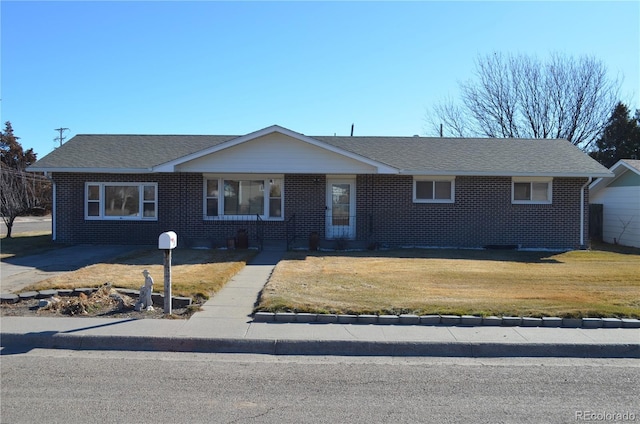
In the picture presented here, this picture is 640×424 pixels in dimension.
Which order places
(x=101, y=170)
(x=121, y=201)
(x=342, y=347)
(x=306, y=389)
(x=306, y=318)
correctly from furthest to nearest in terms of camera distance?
(x=121, y=201) < (x=101, y=170) < (x=306, y=318) < (x=342, y=347) < (x=306, y=389)

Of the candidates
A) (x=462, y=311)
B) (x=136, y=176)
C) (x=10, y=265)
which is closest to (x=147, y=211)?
(x=136, y=176)

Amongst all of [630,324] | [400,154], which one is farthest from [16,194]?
[630,324]

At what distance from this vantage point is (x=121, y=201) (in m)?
18.2

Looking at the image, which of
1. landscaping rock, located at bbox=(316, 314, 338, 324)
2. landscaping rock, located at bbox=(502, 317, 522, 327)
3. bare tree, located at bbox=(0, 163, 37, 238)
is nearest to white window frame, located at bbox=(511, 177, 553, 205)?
landscaping rock, located at bbox=(502, 317, 522, 327)

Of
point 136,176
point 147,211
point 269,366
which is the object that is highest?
point 136,176

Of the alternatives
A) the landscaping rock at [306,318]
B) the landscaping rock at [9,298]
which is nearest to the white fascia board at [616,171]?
the landscaping rock at [306,318]

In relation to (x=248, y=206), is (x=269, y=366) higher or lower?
lower

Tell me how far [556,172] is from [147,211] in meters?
13.7

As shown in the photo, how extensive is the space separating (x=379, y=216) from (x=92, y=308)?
1110 cm

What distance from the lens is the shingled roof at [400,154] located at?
1730 cm

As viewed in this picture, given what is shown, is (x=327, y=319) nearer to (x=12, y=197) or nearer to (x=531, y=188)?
(x=531, y=188)

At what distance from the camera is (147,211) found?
18078mm

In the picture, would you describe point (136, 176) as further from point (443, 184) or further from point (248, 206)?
point (443, 184)

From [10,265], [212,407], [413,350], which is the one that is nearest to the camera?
[212,407]
